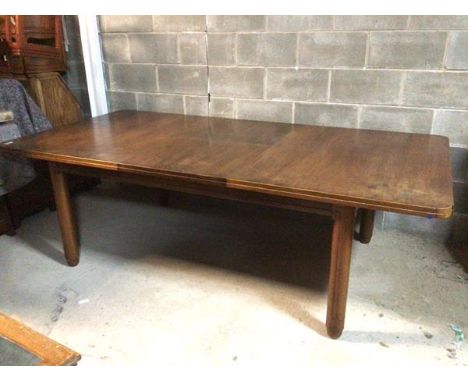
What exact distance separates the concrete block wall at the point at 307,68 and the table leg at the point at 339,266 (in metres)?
1.03

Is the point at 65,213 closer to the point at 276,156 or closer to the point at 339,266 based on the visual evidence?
the point at 276,156

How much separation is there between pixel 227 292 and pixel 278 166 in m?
0.71

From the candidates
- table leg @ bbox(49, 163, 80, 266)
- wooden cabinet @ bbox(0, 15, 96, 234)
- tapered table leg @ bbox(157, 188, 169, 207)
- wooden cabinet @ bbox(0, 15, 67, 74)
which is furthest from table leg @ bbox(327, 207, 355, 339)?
wooden cabinet @ bbox(0, 15, 67, 74)

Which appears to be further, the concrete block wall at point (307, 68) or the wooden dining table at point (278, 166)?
the concrete block wall at point (307, 68)

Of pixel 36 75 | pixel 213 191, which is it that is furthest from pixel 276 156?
pixel 36 75

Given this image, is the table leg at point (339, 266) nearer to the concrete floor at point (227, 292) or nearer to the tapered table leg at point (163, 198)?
the concrete floor at point (227, 292)

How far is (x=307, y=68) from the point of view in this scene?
229 centimetres

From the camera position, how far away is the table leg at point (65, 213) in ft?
6.46

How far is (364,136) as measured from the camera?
6.78 feet

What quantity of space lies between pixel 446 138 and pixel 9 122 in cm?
235

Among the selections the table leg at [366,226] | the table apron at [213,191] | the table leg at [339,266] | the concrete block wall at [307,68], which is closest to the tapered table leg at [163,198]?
the concrete block wall at [307,68]

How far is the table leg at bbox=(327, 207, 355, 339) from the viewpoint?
1.42m
